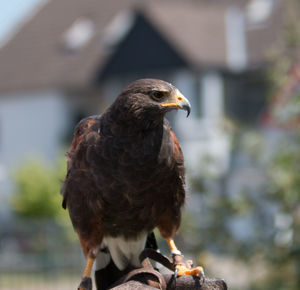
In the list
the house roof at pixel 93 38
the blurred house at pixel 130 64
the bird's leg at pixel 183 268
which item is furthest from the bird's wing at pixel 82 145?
the house roof at pixel 93 38

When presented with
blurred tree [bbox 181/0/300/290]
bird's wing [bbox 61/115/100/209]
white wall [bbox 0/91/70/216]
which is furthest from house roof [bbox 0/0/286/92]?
bird's wing [bbox 61/115/100/209]

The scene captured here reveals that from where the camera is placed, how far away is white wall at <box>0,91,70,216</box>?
22953 mm

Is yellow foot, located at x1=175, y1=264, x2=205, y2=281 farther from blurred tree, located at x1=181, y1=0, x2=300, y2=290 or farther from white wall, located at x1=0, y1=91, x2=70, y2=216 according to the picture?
white wall, located at x1=0, y1=91, x2=70, y2=216

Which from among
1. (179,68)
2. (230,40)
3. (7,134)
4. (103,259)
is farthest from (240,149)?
(7,134)

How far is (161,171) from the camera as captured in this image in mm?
3908

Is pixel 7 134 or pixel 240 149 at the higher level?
pixel 7 134

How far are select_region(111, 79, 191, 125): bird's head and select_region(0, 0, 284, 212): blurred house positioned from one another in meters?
12.9

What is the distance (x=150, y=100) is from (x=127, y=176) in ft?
1.68

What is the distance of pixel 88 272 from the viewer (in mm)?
4043

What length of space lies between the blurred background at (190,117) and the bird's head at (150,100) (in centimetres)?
329

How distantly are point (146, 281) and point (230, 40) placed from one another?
686 inches

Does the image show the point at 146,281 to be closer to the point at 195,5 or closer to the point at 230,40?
the point at 230,40

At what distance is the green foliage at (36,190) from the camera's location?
60.8 feet

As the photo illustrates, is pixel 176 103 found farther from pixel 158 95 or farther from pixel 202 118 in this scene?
pixel 202 118
